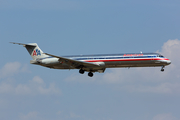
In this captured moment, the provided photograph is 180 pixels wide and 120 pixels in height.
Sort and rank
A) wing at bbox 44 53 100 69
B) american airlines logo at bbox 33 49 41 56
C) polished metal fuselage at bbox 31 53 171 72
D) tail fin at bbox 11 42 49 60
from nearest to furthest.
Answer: polished metal fuselage at bbox 31 53 171 72 → wing at bbox 44 53 100 69 → tail fin at bbox 11 42 49 60 → american airlines logo at bbox 33 49 41 56

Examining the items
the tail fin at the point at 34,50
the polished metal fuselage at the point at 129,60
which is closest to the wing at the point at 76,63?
the polished metal fuselage at the point at 129,60

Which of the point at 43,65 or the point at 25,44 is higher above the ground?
the point at 25,44

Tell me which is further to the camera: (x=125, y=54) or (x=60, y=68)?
(x=60, y=68)

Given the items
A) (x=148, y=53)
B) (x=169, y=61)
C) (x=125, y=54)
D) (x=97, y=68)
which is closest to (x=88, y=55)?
(x=97, y=68)

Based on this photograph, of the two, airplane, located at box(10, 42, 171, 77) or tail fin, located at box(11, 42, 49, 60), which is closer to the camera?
airplane, located at box(10, 42, 171, 77)

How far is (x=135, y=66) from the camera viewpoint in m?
48.3

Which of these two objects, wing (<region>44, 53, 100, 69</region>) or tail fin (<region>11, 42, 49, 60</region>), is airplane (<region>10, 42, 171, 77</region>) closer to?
wing (<region>44, 53, 100, 69</region>)

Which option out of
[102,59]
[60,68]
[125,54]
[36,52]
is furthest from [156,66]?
[36,52]

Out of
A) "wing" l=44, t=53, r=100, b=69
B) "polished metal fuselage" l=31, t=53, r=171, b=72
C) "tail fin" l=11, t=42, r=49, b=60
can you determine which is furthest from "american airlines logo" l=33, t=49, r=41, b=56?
"polished metal fuselage" l=31, t=53, r=171, b=72

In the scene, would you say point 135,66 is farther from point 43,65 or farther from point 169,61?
point 43,65

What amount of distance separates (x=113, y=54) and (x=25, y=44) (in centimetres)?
1713

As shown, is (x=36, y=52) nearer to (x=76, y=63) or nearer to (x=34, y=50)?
(x=34, y=50)

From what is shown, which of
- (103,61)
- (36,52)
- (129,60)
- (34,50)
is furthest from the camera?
(34,50)

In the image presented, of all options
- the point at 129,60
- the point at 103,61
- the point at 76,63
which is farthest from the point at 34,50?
the point at 129,60
